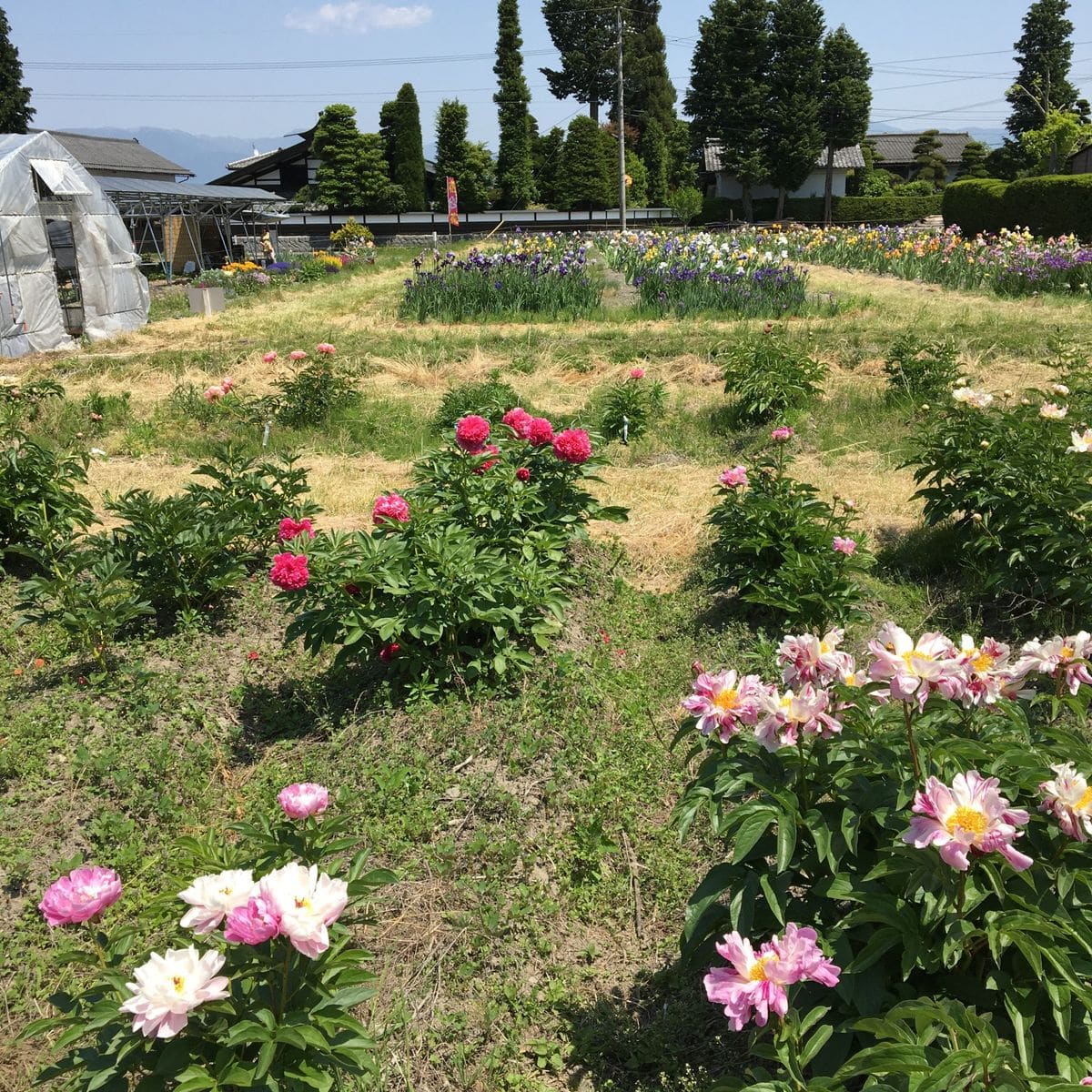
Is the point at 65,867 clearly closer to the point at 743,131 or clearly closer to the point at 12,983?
the point at 12,983

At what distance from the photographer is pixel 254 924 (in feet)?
4.73

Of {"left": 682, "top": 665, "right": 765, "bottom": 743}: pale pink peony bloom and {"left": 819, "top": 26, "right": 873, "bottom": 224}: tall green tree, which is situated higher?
{"left": 819, "top": 26, "right": 873, "bottom": 224}: tall green tree

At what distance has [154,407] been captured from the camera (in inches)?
360

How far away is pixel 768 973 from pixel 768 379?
6.43 metres

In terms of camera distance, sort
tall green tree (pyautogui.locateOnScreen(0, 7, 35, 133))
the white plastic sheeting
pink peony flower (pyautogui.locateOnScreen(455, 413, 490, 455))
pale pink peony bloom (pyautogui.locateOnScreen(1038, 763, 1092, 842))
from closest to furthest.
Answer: pale pink peony bloom (pyautogui.locateOnScreen(1038, 763, 1092, 842)) → pink peony flower (pyautogui.locateOnScreen(455, 413, 490, 455)) → the white plastic sheeting → tall green tree (pyautogui.locateOnScreen(0, 7, 35, 133))

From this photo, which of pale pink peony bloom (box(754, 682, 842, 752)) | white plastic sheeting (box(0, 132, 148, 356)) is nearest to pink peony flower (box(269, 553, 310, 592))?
pale pink peony bloom (box(754, 682, 842, 752))

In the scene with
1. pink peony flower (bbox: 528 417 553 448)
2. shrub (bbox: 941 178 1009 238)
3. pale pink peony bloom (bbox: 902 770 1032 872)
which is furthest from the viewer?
shrub (bbox: 941 178 1009 238)

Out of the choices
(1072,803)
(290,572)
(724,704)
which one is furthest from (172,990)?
(290,572)

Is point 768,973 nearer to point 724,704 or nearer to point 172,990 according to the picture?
point 724,704

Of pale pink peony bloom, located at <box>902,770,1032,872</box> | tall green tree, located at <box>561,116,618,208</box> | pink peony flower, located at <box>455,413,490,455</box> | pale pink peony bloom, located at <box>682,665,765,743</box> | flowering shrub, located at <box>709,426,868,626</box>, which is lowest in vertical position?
flowering shrub, located at <box>709,426,868,626</box>

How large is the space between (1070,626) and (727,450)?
3.66 metres

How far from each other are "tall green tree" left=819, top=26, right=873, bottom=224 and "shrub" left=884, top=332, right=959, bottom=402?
3150cm

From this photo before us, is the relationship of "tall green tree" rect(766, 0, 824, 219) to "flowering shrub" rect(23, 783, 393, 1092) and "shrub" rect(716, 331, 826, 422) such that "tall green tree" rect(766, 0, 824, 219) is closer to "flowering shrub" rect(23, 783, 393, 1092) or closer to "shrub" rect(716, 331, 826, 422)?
"shrub" rect(716, 331, 826, 422)

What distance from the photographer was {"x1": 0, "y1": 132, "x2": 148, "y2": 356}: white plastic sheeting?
41.5ft
